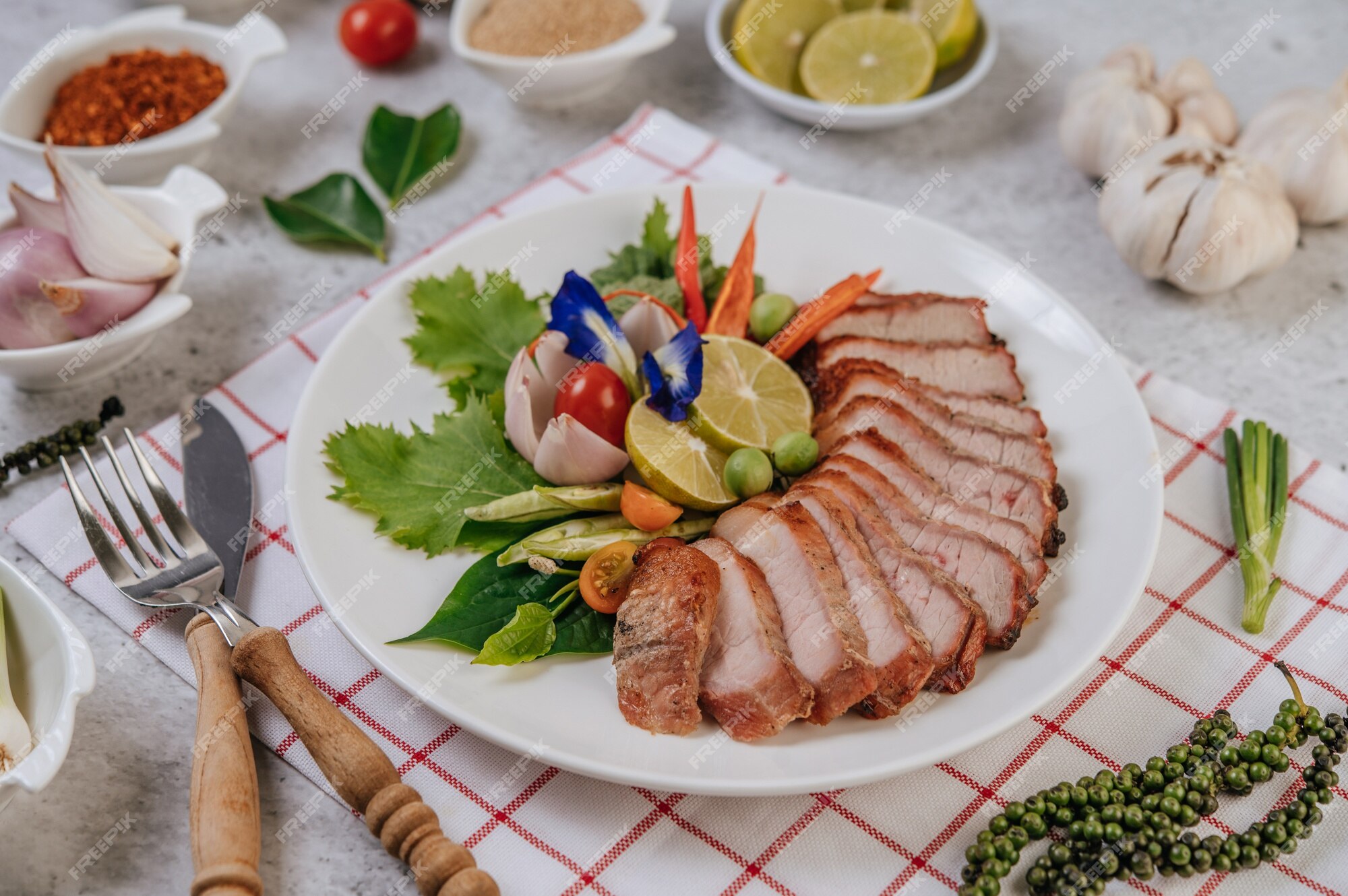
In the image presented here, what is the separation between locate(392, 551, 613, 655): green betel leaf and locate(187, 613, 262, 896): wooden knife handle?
415 mm

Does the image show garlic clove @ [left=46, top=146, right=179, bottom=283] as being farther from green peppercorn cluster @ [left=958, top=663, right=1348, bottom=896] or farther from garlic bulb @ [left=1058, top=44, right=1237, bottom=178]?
garlic bulb @ [left=1058, top=44, right=1237, bottom=178]

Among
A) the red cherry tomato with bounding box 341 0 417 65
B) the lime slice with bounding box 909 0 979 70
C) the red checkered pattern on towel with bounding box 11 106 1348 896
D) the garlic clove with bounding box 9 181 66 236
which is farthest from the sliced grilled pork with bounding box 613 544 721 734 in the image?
the red cherry tomato with bounding box 341 0 417 65

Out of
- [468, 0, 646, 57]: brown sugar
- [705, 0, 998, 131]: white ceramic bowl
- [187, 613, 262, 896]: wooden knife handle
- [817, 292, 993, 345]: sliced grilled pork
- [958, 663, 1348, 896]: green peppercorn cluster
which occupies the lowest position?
[958, 663, 1348, 896]: green peppercorn cluster

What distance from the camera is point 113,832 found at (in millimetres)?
2646

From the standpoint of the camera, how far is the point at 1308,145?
405cm

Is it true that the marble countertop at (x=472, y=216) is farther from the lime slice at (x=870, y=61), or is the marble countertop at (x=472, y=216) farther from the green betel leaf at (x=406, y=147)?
the lime slice at (x=870, y=61)

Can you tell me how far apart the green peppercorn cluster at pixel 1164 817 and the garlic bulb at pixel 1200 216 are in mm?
1815

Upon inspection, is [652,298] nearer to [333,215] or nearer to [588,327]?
[588,327]

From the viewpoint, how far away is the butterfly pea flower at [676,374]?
10.3ft

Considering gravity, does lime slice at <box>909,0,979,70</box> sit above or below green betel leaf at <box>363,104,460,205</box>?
above

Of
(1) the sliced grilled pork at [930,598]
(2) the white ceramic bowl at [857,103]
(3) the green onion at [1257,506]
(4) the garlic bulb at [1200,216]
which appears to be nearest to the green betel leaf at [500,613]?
(1) the sliced grilled pork at [930,598]

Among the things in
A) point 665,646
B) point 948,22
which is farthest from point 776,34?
Answer: point 665,646

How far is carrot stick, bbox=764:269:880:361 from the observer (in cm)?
354

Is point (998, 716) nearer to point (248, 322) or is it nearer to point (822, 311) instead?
point (822, 311)
